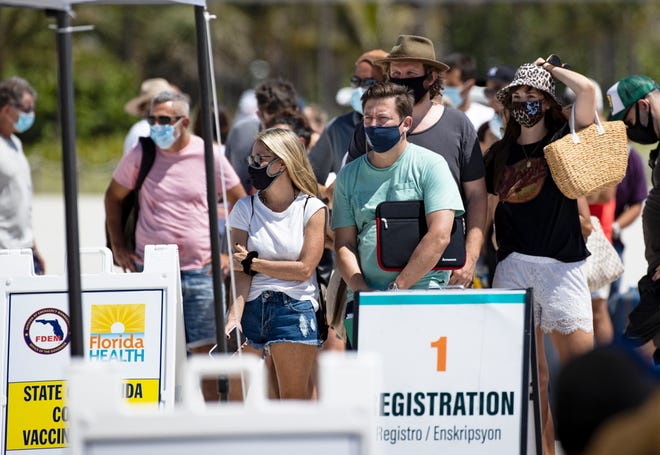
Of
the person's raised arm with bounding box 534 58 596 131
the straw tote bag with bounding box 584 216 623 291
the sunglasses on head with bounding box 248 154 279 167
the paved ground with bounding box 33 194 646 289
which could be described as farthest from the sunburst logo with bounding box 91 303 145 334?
the paved ground with bounding box 33 194 646 289

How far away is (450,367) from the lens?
4.85 m

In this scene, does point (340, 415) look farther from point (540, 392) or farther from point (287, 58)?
point (287, 58)

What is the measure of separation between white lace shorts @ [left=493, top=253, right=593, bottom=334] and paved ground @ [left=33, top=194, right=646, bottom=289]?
5285 millimetres

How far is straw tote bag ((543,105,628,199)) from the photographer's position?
17.1 ft

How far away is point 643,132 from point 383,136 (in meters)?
1.50

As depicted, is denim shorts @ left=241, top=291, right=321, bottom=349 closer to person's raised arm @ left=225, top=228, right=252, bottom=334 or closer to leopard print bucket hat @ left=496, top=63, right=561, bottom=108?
person's raised arm @ left=225, top=228, right=252, bottom=334

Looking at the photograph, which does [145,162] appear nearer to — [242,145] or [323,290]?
[242,145]

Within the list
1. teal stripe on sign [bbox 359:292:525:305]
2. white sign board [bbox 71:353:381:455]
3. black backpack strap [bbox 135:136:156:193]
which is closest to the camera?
white sign board [bbox 71:353:381:455]

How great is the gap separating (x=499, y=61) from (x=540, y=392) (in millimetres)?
43583

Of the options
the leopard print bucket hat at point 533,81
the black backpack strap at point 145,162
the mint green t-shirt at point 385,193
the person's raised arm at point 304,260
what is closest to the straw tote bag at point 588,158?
A: the leopard print bucket hat at point 533,81

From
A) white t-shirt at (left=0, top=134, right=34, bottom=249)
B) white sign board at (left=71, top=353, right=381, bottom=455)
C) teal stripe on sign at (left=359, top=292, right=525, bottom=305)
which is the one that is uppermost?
white t-shirt at (left=0, top=134, right=34, bottom=249)

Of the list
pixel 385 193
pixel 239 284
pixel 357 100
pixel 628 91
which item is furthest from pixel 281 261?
pixel 628 91

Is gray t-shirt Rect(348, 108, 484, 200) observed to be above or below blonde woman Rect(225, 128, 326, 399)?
above

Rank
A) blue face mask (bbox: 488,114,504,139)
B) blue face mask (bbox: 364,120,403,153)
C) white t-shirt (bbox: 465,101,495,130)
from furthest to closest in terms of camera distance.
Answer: white t-shirt (bbox: 465,101,495,130), blue face mask (bbox: 488,114,504,139), blue face mask (bbox: 364,120,403,153)
